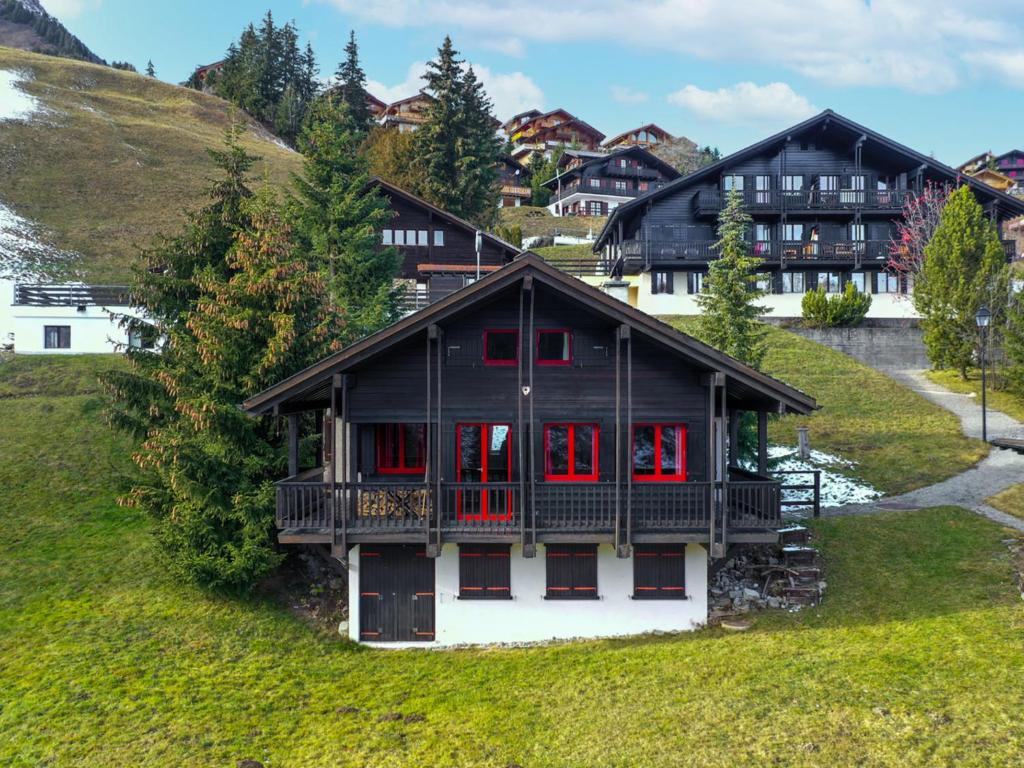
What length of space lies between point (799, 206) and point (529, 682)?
129ft

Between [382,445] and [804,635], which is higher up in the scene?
[382,445]

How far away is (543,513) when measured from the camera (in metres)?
16.0

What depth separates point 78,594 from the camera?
58.4 feet

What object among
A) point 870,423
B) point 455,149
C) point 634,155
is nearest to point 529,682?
point 870,423

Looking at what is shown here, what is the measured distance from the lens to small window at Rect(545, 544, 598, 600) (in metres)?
16.7

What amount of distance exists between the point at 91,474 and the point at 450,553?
14143 millimetres

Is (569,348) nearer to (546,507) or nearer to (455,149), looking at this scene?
(546,507)

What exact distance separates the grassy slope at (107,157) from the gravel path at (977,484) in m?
49.6

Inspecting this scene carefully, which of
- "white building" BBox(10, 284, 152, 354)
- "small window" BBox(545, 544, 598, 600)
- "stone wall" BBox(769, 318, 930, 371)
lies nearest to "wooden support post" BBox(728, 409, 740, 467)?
"small window" BBox(545, 544, 598, 600)

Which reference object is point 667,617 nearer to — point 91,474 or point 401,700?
point 401,700

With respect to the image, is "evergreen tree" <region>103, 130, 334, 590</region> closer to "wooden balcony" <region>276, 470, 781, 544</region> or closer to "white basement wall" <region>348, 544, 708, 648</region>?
"wooden balcony" <region>276, 470, 781, 544</region>

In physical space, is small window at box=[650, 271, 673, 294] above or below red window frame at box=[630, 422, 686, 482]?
above

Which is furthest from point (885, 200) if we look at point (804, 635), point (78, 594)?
point (78, 594)

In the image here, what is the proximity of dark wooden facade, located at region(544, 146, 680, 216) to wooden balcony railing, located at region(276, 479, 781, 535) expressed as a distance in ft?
249
